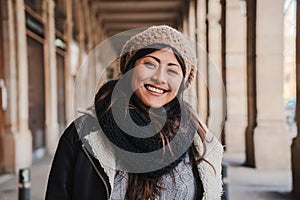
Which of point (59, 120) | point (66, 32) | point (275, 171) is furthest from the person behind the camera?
point (66, 32)

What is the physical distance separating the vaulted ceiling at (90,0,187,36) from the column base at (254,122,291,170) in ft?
38.2

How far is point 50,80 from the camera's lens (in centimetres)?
1047

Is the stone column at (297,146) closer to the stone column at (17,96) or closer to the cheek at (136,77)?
the cheek at (136,77)

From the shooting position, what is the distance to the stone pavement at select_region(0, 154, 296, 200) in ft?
16.6

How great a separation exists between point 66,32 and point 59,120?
305 cm

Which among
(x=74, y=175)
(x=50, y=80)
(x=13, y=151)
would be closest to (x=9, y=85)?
(x=13, y=151)

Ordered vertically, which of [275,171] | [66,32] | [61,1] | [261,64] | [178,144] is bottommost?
[275,171]

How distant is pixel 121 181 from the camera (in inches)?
54.3

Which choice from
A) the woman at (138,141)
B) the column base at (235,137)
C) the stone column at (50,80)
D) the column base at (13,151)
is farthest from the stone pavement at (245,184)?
the woman at (138,141)

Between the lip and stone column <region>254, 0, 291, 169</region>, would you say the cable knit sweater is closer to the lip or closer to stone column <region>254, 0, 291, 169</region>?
the lip

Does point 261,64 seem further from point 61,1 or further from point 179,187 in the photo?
point 61,1

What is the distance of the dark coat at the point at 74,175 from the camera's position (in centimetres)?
132

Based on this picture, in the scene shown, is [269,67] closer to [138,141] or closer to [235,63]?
[235,63]

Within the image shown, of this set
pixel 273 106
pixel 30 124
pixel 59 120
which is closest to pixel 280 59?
pixel 273 106
